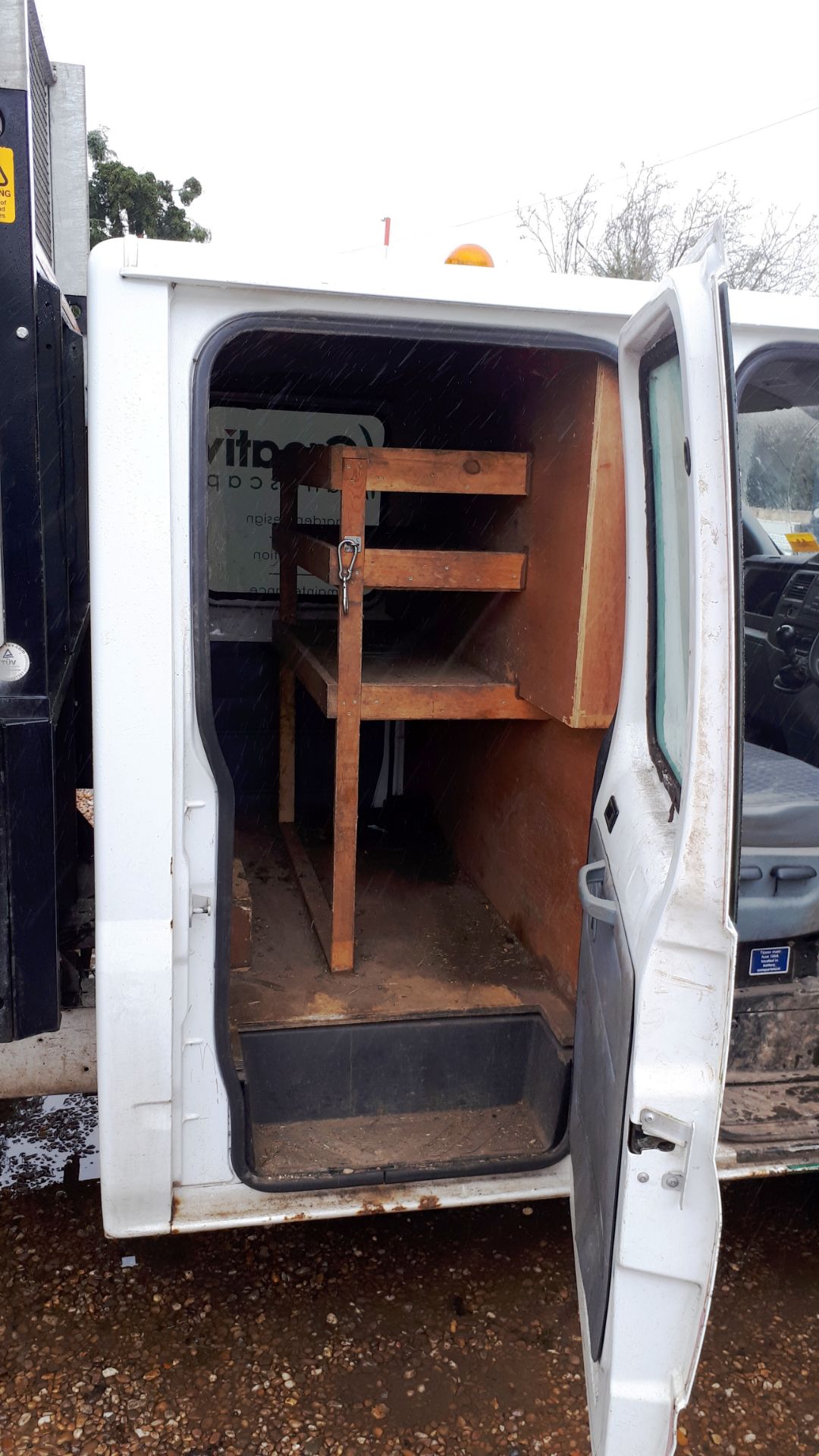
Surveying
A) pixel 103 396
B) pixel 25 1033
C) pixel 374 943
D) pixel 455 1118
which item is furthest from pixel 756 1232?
pixel 103 396

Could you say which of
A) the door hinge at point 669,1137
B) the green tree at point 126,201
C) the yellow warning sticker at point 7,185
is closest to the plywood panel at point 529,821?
the door hinge at point 669,1137

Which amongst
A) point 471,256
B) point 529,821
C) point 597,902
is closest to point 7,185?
point 471,256

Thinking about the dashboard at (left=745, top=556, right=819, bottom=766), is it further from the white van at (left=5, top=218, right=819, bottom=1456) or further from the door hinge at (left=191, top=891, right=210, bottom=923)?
the door hinge at (left=191, top=891, right=210, bottom=923)

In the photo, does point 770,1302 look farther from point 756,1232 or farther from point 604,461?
point 604,461

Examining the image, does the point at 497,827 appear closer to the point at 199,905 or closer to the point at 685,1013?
the point at 199,905

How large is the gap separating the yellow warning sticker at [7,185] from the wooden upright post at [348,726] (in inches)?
35.7

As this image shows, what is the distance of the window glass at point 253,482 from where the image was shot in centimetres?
423

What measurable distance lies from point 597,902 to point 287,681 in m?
2.34

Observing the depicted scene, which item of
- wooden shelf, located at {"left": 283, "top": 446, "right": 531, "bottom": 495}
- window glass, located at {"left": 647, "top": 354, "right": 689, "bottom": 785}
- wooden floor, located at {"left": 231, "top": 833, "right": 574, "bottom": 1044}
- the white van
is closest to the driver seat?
the white van

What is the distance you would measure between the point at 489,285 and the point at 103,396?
0.73 m

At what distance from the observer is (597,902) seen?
178 centimetres

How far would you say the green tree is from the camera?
448 inches

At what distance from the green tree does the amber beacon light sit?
10246 millimetres

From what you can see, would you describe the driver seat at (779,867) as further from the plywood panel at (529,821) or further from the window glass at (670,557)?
the window glass at (670,557)
